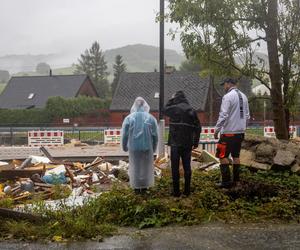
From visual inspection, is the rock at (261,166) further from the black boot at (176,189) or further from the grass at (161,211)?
the black boot at (176,189)

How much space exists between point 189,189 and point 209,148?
36.8 feet

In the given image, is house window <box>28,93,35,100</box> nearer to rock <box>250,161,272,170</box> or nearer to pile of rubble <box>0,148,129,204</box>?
pile of rubble <box>0,148,129,204</box>

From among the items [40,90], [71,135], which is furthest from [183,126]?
Result: [40,90]

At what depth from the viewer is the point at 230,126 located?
8727 mm

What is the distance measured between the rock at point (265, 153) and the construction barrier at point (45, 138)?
15.7 metres

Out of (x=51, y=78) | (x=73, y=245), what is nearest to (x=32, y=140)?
(x=73, y=245)

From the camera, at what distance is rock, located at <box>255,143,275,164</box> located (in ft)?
32.8

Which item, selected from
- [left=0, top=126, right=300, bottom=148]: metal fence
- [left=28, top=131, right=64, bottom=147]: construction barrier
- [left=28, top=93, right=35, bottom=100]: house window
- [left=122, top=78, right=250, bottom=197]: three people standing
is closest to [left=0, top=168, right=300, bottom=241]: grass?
[left=122, top=78, right=250, bottom=197]: three people standing

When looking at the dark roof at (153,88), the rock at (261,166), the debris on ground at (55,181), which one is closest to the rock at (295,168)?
the rock at (261,166)

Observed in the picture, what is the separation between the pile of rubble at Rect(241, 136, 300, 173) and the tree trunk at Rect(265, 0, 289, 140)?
20.8 inches

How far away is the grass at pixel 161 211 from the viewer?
696 centimetres

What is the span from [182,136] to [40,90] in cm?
7161

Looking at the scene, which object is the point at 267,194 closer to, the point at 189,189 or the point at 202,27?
the point at 189,189

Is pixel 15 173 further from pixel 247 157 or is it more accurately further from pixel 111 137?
pixel 111 137
